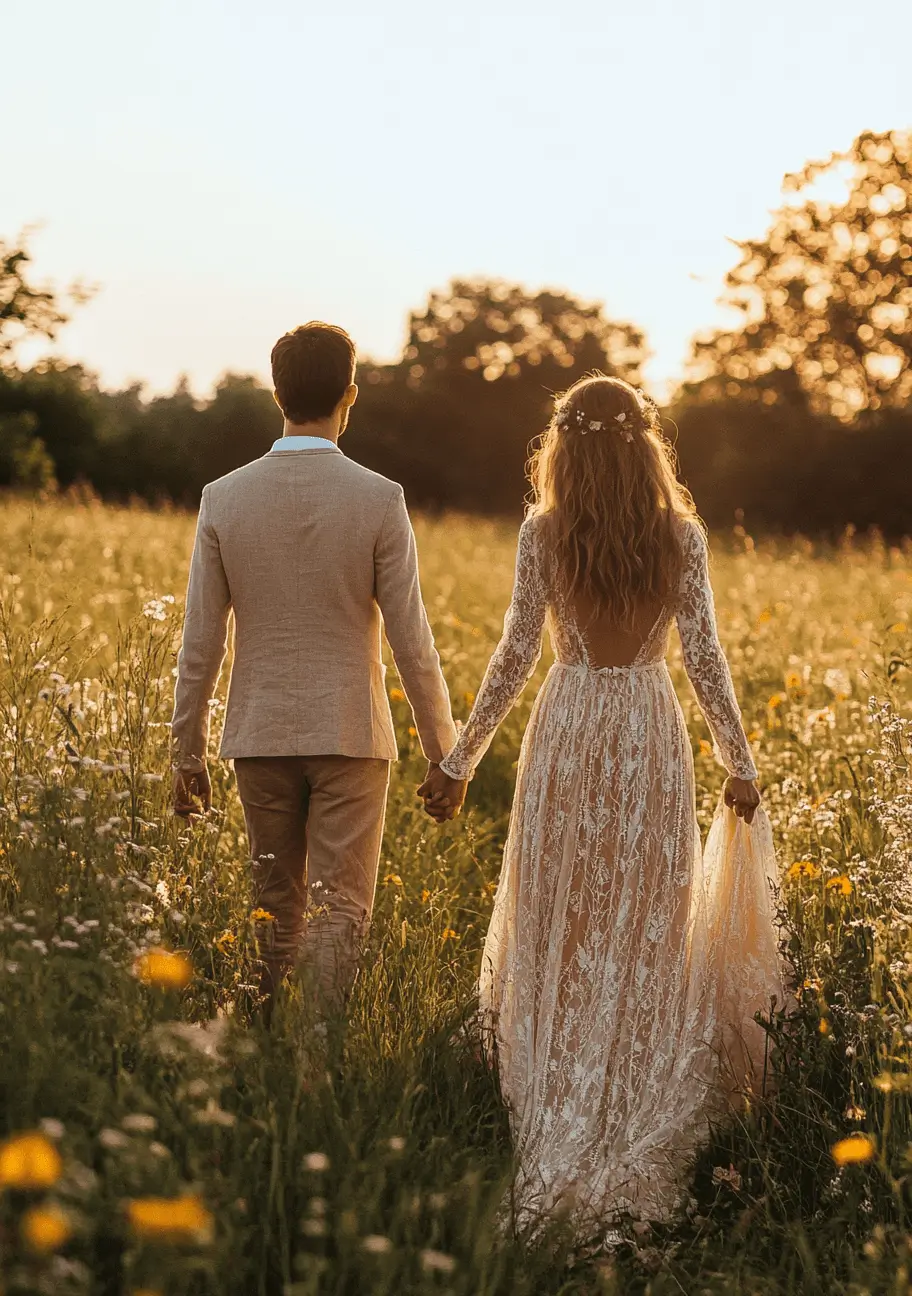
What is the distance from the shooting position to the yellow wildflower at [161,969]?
240cm

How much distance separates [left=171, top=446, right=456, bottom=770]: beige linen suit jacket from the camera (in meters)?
3.72

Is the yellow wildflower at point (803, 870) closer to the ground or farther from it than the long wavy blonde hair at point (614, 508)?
closer to the ground

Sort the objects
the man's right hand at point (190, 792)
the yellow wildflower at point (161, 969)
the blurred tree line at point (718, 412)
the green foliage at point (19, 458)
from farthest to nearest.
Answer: the blurred tree line at point (718, 412) → the green foliage at point (19, 458) → the man's right hand at point (190, 792) → the yellow wildflower at point (161, 969)

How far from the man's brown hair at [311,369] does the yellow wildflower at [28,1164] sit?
8.08ft

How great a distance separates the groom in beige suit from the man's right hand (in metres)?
0.17

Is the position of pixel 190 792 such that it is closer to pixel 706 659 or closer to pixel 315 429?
pixel 315 429

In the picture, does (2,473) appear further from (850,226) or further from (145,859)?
(850,226)

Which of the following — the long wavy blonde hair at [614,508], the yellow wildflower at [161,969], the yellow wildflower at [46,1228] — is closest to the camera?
the yellow wildflower at [46,1228]

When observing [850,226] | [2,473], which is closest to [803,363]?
A: [850,226]

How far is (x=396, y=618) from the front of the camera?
3.78 m

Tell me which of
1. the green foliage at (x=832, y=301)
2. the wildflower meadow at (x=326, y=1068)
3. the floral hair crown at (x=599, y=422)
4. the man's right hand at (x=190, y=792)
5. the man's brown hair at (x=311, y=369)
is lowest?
the wildflower meadow at (x=326, y=1068)

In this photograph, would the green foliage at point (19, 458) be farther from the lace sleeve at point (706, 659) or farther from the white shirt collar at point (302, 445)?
the lace sleeve at point (706, 659)

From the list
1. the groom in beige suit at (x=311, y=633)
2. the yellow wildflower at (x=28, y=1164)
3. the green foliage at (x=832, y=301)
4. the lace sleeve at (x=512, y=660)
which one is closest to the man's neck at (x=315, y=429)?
the groom in beige suit at (x=311, y=633)

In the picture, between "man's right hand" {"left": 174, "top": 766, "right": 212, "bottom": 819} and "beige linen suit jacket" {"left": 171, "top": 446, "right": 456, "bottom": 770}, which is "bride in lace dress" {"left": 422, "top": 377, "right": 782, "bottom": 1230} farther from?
"man's right hand" {"left": 174, "top": 766, "right": 212, "bottom": 819}
